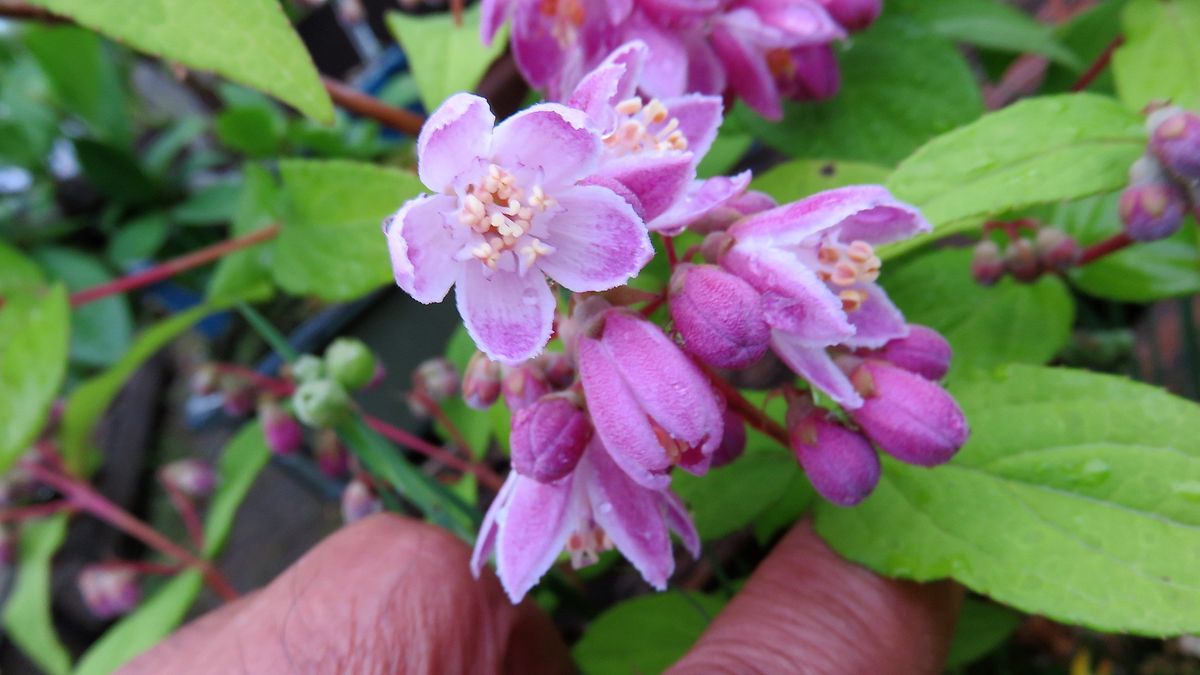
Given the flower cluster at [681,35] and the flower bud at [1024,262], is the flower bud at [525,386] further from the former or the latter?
the flower bud at [1024,262]

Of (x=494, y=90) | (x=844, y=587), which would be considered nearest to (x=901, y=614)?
(x=844, y=587)

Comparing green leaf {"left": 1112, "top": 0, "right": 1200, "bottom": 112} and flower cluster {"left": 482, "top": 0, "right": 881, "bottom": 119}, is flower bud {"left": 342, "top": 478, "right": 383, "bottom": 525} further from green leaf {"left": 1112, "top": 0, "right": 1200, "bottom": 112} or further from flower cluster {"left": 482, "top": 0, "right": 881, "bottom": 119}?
green leaf {"left": 1112, "top": 0, "right": 1200, "bottom": 112}

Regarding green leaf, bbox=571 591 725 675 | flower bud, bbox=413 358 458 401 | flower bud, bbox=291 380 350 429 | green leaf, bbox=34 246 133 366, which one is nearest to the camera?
flower bud, bbox=291 380 350 429

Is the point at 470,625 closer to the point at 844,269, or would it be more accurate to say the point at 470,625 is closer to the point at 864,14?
the point at 844,269

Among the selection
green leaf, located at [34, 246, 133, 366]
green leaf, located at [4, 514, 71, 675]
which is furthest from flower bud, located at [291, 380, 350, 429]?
green leaf, located at [34, 246, 133, 366]

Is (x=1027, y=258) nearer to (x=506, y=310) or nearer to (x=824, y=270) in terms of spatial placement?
(x=824, y=270)

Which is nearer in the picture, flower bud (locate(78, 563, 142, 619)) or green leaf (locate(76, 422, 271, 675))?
green leaf (locate(76, 422, 271, 675))
